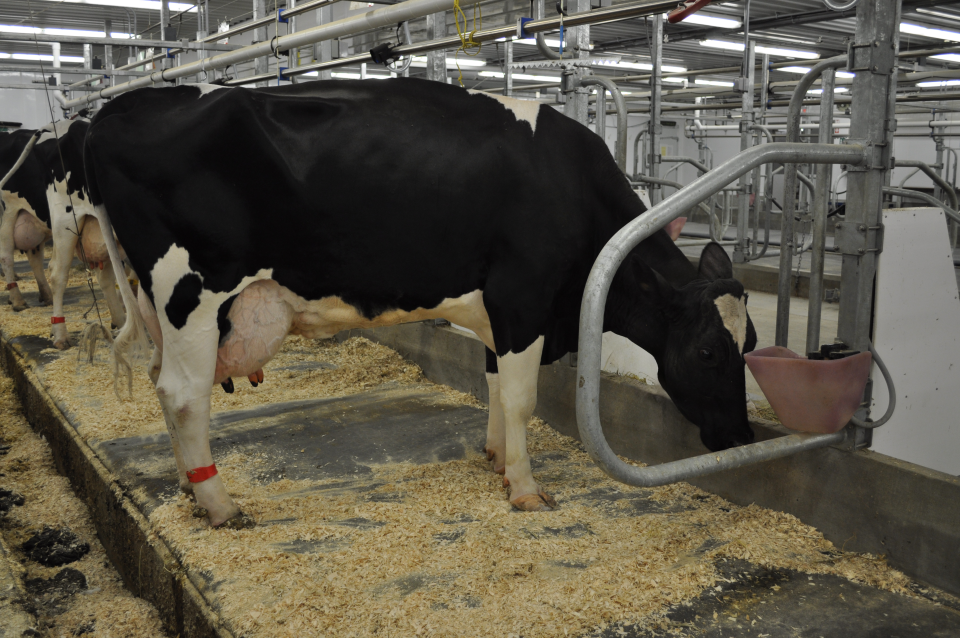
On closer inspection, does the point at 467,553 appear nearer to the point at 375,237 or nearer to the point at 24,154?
the point at 375,237

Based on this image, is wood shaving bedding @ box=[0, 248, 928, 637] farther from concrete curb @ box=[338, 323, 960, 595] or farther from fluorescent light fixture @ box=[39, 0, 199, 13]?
fluorescent light fixture @ box=[39, 0, 199, 13]

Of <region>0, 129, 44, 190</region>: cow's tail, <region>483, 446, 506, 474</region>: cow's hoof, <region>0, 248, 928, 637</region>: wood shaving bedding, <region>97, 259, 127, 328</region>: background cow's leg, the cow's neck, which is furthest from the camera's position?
<region>0, 129, 44, 190</region>: cow's tail

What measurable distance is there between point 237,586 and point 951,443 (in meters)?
2.71

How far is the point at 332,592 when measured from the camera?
101 inches

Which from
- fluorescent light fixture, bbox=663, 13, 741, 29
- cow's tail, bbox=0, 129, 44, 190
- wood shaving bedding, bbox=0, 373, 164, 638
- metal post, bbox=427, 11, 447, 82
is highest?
fluorescent light fixture, bbox=663, 13, 741, 29

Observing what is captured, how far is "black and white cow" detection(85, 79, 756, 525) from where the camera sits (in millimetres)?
2943

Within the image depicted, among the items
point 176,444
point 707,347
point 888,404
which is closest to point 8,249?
point 176,444

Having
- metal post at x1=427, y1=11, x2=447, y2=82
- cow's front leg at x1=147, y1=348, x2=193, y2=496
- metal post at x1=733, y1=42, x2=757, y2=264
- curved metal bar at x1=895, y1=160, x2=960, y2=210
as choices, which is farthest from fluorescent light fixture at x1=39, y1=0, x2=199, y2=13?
curved metal bar at x1=895, y1=160, x2=960, y2=210

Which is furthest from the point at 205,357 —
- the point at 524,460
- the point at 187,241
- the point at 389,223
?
the point at 524,460

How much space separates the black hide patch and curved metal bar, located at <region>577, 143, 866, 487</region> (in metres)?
1.53

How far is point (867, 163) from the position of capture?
2783 mm

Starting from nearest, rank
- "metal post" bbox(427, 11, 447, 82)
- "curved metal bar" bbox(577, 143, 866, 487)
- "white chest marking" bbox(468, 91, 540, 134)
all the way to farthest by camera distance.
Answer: "curved metal bar" bbox(577, 143, 866, 487), "white chest marking" bbox(468, 91, 540, 134), "metal post" bbox(427, 11, 447, 82)

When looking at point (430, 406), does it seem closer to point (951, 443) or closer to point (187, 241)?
point (187, 241)

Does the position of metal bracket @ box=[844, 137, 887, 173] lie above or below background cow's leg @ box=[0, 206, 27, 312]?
above
